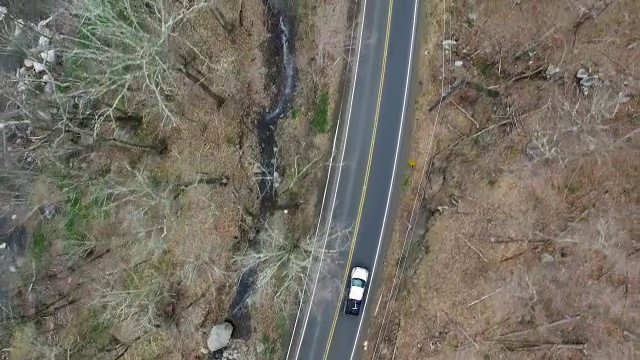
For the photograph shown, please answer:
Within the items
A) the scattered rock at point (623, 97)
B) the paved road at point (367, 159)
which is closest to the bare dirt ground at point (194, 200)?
the paved road at point (367, 159)

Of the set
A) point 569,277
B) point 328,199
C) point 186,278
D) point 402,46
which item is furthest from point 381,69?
point 186,278

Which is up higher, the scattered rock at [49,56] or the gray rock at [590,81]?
the gray rock at [590,81]

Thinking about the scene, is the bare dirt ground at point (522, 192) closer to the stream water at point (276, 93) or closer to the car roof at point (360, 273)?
the car roof at point (360, 273)

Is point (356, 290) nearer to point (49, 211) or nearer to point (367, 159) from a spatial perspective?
point (367, 159)

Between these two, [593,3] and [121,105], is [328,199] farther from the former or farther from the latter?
[593,3]

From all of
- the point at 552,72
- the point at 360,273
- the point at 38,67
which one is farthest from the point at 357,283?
the point at 38,67
